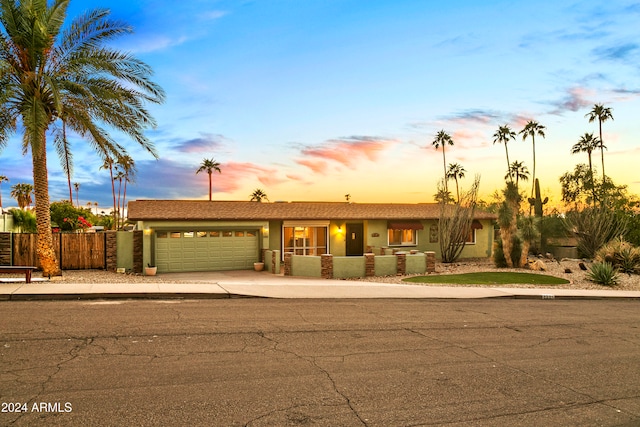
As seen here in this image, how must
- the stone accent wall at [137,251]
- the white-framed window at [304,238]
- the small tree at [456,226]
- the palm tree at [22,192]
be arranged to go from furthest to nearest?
the palm tree at [22,192] < the small tree at [456,226] < the white-framed window at [304,238] < the stone accent wall at [137,251]

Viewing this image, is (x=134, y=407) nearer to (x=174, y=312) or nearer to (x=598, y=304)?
(x=174, y=312)

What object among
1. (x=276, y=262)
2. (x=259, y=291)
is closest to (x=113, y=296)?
(x=259, y=291)

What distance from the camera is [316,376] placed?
24.9 feet

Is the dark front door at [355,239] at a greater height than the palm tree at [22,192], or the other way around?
the palm tree at [22,192]

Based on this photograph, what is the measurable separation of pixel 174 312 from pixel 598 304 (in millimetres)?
14518

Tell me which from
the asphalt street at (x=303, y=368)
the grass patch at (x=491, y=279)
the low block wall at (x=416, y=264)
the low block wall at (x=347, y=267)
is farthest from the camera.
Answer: the low block wall at (x=416, y=264)

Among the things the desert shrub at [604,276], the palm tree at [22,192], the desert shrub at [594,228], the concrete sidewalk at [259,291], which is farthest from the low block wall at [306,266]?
the palm tree at [22,192]

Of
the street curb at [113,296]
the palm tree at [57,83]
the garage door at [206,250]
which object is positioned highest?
the palm tree at [57,83]

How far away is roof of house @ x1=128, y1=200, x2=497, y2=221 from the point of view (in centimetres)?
2509

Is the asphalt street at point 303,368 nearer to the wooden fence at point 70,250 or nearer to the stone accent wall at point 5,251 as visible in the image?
the wooden fence at point 70,250

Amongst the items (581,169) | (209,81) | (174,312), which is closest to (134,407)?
(174,312)

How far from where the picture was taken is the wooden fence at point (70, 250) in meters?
21.4

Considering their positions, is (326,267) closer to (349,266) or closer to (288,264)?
(349,266)

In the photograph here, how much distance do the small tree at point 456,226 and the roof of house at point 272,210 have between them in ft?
3.68
